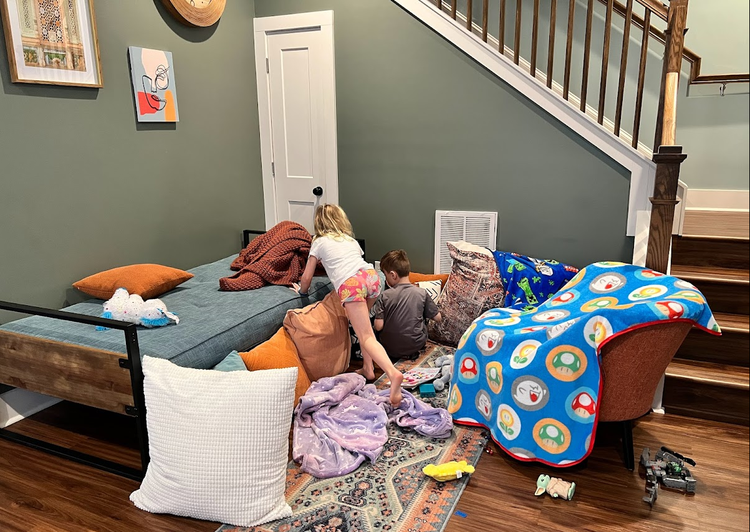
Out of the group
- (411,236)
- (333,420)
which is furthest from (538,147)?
(333,420)

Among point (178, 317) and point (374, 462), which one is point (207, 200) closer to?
point (178, 317)

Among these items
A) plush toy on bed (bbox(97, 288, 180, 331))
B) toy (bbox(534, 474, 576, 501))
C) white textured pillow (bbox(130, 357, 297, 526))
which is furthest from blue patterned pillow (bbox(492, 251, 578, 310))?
plush toy on bed (bbox(97, 288, 180, 331))

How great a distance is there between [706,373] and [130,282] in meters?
2.94

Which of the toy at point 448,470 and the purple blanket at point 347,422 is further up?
the purple blanket at point 347,422

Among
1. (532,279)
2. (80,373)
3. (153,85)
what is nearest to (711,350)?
(532,279)

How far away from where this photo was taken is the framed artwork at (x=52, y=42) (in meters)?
2.78

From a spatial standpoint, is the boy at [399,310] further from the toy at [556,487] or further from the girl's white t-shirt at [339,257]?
the toy at [556,487]

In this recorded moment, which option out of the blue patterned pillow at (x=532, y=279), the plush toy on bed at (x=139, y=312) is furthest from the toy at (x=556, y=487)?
the plush toy on bed at (x=139, y=312)

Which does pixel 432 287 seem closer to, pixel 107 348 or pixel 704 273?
pixel 704 273

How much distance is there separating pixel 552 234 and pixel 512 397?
1669mm

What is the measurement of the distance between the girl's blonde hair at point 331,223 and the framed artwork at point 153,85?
4.26 feet

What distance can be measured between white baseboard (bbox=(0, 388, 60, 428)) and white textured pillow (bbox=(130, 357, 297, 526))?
120 cm


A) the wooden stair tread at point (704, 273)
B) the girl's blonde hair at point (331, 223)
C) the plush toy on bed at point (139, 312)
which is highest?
the girl's blonde hair at point (331, 223)

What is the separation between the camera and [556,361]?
2.34 meters
